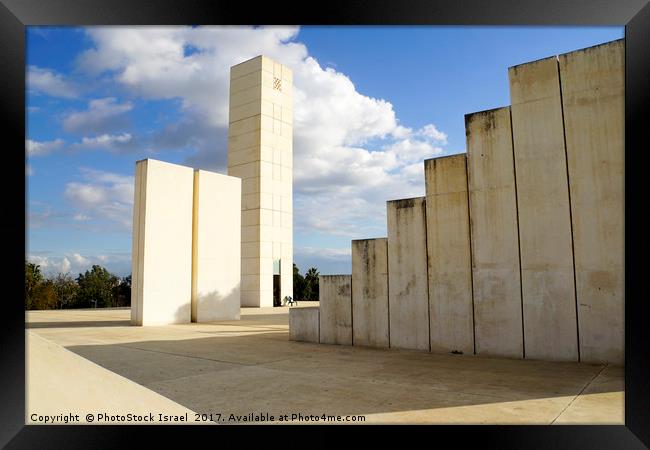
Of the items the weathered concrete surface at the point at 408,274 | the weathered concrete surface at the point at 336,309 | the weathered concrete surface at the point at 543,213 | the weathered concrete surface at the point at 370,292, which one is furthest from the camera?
the weathered concrete surface at the point at 336,309

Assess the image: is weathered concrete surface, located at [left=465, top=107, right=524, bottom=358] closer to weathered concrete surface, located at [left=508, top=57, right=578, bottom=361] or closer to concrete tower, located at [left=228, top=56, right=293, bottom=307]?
A: weathered concrete surface, located at [left=508, top=57, right=578, bottom=361]

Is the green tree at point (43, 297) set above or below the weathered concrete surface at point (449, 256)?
below

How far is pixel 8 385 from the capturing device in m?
3.74

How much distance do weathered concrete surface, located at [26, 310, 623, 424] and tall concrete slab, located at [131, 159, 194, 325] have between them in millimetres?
4569

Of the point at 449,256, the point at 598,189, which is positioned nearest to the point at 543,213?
the point at 598,189

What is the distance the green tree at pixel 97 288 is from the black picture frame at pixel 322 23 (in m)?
45.4

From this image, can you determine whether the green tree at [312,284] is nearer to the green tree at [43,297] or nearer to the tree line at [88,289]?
the tree line at [88,289]

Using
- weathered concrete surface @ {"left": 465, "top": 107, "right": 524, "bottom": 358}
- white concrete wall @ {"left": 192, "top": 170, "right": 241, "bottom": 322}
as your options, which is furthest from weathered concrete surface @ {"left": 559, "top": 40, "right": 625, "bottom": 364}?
white concrete wall @ {"left": 192, "top": 170, "right": 241, "bottom": 322}

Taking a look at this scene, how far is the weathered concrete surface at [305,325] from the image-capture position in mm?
9945

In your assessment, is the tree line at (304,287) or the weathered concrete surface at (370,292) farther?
the tree line at (304,287)

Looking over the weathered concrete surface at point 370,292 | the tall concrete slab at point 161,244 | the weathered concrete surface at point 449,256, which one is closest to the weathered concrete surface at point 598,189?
the weathered concrete surface at point 449,256

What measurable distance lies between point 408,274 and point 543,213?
100 inches

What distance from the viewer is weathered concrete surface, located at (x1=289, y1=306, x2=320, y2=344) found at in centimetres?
995

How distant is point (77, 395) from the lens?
4.13m
